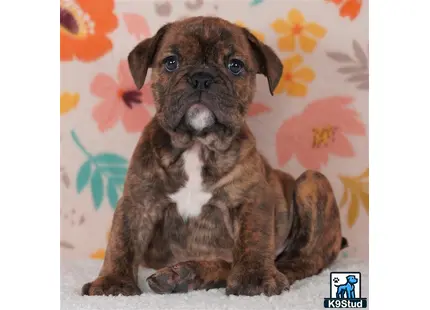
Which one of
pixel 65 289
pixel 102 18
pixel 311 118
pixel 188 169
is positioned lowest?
pixel 65 289

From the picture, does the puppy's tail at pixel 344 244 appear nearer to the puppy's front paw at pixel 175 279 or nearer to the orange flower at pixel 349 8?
the puppy's front paw at pixel 175 279

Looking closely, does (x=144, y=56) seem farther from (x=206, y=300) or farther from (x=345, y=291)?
(x=345, y=291)

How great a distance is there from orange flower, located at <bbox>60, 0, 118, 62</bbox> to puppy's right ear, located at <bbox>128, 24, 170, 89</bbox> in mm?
399

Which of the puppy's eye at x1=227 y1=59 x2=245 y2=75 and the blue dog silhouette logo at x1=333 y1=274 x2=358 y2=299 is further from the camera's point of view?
the puppy's eye at x1=227 y1=59 x2=245 y2=75

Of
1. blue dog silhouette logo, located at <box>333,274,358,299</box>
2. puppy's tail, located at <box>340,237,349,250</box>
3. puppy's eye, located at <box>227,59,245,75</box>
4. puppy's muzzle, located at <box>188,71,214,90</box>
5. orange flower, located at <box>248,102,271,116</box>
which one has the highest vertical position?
puppy's eye, located at <box>227,59,245,75</box>

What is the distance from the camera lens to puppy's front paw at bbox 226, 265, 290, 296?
2.78 m

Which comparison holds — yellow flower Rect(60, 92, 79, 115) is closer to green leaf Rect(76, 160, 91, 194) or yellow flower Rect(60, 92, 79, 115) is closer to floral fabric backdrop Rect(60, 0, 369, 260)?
floral fabric backdrop Rect(60, 0, 369, 260)

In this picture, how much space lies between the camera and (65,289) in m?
2.91

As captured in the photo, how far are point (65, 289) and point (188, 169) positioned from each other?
30.3 inches

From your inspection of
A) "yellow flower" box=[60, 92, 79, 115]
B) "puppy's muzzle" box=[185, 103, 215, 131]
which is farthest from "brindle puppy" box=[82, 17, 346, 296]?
"yellow flower" box=[60, 92, 79, 115]

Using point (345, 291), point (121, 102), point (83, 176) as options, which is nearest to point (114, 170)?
point (83, 176)

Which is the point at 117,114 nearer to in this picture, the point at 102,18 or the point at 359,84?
the point at 102,18
